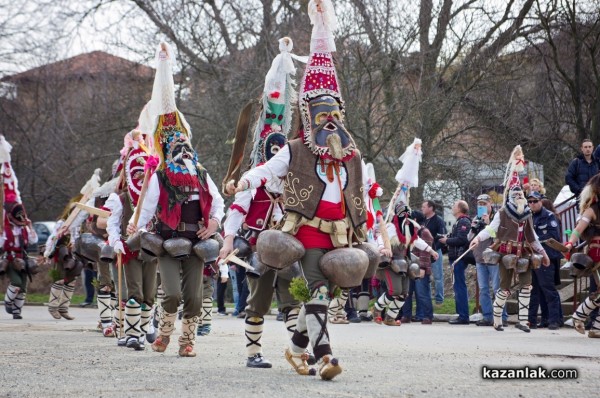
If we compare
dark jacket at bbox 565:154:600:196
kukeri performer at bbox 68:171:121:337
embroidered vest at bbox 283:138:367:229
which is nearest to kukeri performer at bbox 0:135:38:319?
kukeri performer at bbox 68:171:121:337

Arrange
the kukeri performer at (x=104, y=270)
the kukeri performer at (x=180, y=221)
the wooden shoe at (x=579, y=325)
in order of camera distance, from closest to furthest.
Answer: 1. the kukeri performer at (x=180, y=221)
2. the kukeri performer at (x=104, y=270)
3. the wooden shoe at (x=579, y=325)

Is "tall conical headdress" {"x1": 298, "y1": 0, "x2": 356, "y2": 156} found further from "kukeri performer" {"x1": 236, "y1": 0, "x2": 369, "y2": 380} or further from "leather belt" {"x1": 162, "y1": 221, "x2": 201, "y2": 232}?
"leather belt" {"x1": 162, "y1": 221, "x2": 201, "y2": 232}

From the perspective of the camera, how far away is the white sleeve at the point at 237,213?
889 cm

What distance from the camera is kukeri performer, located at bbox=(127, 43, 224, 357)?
31.7 ft

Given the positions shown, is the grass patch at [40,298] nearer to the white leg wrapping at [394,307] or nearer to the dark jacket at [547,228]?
the white leg wrapping at [394,307]

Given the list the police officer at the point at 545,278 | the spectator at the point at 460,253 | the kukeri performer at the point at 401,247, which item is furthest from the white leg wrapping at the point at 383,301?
the police officer at the point at 545,278

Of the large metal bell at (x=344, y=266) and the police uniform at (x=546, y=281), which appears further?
the police uniform at (x=546, y=281)

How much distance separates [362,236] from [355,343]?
3.66m

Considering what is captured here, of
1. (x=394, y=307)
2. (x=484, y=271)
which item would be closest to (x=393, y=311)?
(x=394, y=307)

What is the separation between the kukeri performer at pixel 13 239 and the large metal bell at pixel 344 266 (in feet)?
32.2

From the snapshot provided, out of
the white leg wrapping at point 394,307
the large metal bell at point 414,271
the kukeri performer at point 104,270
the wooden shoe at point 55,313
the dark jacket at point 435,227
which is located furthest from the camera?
the dark jacket at point 435,227

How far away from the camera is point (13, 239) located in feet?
55.8

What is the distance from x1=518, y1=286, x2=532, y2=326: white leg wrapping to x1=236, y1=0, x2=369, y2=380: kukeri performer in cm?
682

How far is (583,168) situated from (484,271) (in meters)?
2.25
